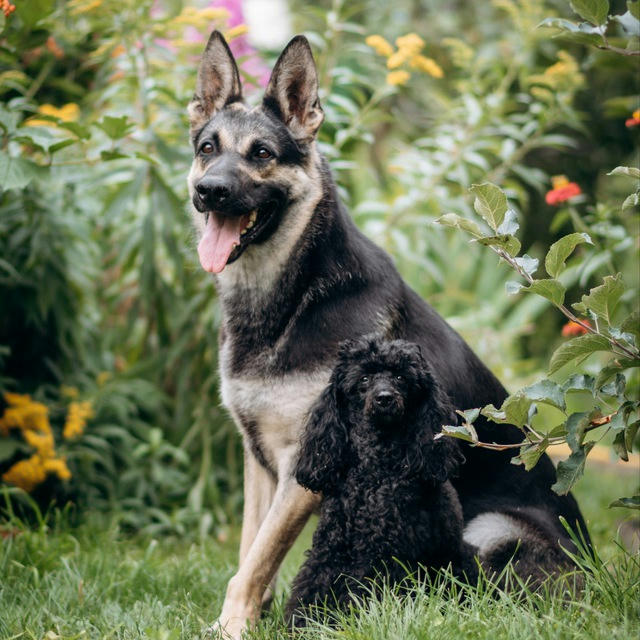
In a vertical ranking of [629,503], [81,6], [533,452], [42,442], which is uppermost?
[81,6]

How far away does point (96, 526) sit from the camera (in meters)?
4.25

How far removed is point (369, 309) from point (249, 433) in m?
0.66

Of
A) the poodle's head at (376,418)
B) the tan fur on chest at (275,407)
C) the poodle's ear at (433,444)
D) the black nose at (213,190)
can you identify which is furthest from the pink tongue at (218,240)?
the poodle's ear at (433,444)

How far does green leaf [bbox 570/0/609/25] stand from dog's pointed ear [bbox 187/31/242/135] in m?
1.45

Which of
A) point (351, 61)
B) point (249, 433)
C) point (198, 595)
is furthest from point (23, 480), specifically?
point (351, 61)

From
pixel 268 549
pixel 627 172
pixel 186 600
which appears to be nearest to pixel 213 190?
pixel 268 549

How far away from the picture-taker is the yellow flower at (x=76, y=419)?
445 cm

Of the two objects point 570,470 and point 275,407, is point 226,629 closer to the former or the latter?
point 275,407

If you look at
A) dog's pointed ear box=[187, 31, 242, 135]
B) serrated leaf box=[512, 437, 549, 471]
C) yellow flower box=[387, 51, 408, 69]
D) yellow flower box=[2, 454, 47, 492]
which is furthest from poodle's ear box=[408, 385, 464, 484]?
yellow flower box=[2, 454, 47, 492]

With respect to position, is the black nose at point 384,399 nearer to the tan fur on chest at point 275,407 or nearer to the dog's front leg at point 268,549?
the tan fur on chest at point 275,407

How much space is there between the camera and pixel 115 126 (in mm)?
3561

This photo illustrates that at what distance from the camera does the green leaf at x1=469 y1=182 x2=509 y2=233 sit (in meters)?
2.41

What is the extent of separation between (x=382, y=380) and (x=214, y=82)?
62.5 inches

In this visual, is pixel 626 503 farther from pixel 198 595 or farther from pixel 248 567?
pixel 198 595
